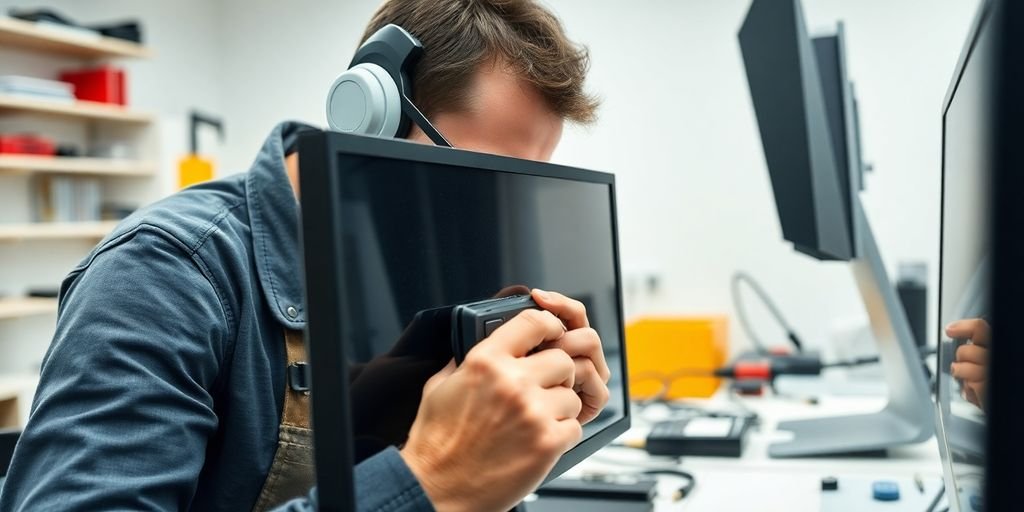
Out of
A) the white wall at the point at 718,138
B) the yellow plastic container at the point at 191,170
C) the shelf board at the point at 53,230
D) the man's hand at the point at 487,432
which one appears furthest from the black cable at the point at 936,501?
the yellow plastic container at the point at 191,170

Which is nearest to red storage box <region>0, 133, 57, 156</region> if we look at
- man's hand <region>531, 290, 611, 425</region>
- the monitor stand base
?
the monitor stand base

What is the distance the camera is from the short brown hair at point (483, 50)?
31.8 inches

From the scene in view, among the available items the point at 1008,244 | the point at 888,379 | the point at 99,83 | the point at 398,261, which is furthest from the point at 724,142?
the point at 1008,244

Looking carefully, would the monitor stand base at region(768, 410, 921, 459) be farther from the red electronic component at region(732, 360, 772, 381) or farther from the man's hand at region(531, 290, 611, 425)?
the man's hand at region(531, 290, 611, 425)

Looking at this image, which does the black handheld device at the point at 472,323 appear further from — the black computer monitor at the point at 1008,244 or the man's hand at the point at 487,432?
the black computer monitor at the point at 1008,244

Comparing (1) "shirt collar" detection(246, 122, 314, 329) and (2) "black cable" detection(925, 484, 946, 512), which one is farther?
(2) "black cable" detection(925, 484, 946, 512)

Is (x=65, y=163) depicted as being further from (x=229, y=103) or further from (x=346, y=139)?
(x=346, y=139)

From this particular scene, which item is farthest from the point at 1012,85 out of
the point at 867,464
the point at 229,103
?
the point at 229,103

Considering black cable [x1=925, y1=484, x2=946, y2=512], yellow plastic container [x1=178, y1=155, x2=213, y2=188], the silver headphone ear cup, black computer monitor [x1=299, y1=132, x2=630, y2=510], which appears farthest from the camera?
yellow plastic container [x1=178, y1=155, x2=213, y2=188]

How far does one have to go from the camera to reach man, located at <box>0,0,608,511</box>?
49cm

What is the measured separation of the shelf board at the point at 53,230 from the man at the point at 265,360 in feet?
7.20

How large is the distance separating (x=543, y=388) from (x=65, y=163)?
2787 millimetres

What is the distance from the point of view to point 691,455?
121 cm

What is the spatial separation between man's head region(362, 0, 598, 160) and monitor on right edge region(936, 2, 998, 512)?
14.0 inches
